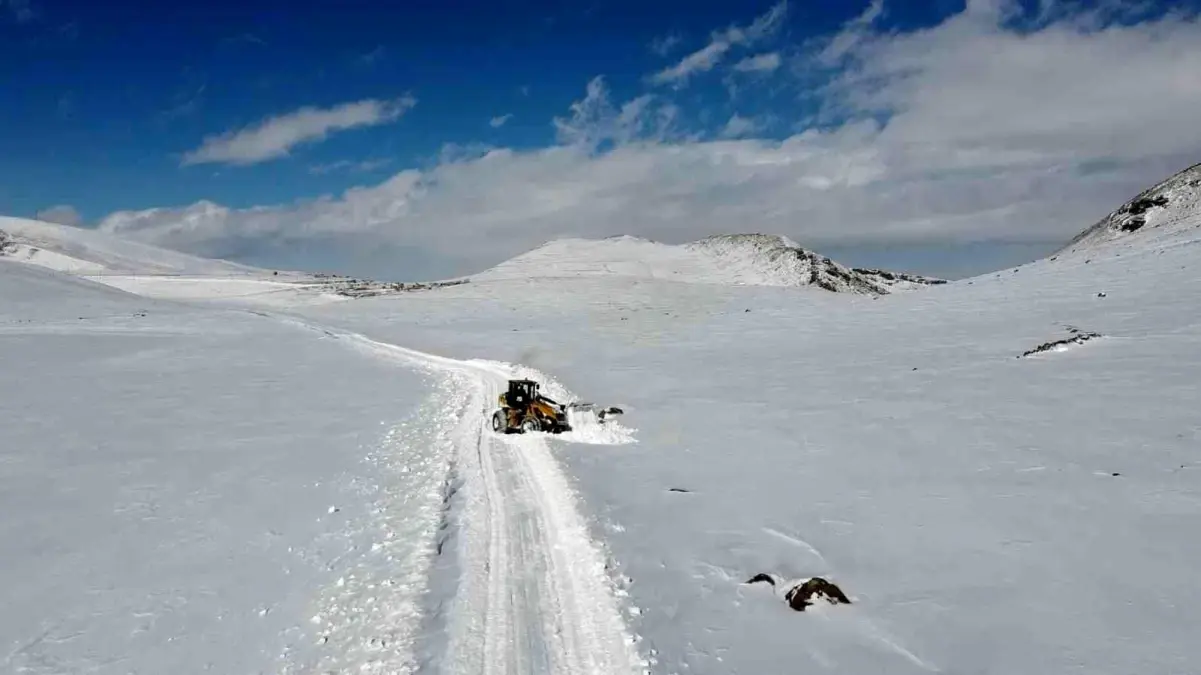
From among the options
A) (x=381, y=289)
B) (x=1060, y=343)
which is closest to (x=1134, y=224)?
(x=1060, y=343)

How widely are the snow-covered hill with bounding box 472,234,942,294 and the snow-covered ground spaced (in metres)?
98.3

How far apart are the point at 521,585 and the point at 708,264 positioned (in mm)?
148144

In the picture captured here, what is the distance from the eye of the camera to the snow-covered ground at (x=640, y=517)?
7.93 meters

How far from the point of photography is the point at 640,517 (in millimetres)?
12406

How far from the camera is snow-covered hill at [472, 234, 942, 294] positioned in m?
134

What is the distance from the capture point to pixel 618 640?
827 centimetres

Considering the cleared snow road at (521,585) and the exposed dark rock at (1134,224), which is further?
the exposed dark rock at (1134,224)

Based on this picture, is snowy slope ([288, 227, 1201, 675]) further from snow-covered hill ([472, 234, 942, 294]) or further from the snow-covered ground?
snow-covered hill ([472, 234, 942, 294])

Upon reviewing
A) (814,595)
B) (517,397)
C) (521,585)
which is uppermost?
(517,397)

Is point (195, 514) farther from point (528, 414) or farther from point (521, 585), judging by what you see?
point (528, 414)

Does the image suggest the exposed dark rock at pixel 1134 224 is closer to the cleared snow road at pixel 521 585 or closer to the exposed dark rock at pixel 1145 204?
the exposed dark rock at pixel 1145 204

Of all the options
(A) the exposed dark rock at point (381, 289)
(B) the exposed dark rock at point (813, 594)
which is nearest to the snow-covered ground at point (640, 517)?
(B) the exposed dark rock at point (813, 594)

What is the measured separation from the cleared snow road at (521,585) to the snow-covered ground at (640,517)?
47 mm

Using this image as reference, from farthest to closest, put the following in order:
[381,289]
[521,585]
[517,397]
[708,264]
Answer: [708,264]
[381,289]
[517,397]
[521,585]
